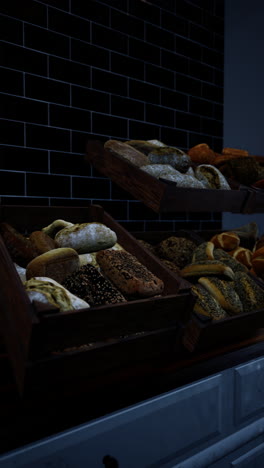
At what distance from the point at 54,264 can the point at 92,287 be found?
121 mm

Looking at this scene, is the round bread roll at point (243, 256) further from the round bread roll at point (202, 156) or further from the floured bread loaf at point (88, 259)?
the floured bread loaf at point (88, 259)

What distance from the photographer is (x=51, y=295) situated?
0.87 metres

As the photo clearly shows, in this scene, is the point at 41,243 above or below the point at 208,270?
above

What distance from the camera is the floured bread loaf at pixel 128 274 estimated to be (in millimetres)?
990

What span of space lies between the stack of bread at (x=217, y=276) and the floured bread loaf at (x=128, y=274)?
13 centimetres

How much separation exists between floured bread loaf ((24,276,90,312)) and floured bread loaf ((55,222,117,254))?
23cm

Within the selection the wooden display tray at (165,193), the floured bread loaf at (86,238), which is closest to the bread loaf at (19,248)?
the floured bread loaf at (86,238)

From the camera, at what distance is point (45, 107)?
1.71 meters

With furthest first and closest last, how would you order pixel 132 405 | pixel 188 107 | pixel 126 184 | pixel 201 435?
pixel 188 107
pixel 126 184
pixel 201 435
pixel 132 405

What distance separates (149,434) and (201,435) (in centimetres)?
20

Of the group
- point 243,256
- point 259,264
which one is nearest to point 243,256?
point 243,256

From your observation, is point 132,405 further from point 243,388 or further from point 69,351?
point 243,388

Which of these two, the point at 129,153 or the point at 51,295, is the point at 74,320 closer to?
Answer: the point at 51,295

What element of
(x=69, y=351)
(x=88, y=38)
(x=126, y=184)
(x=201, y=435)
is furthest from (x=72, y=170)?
(x=201, y=435)
